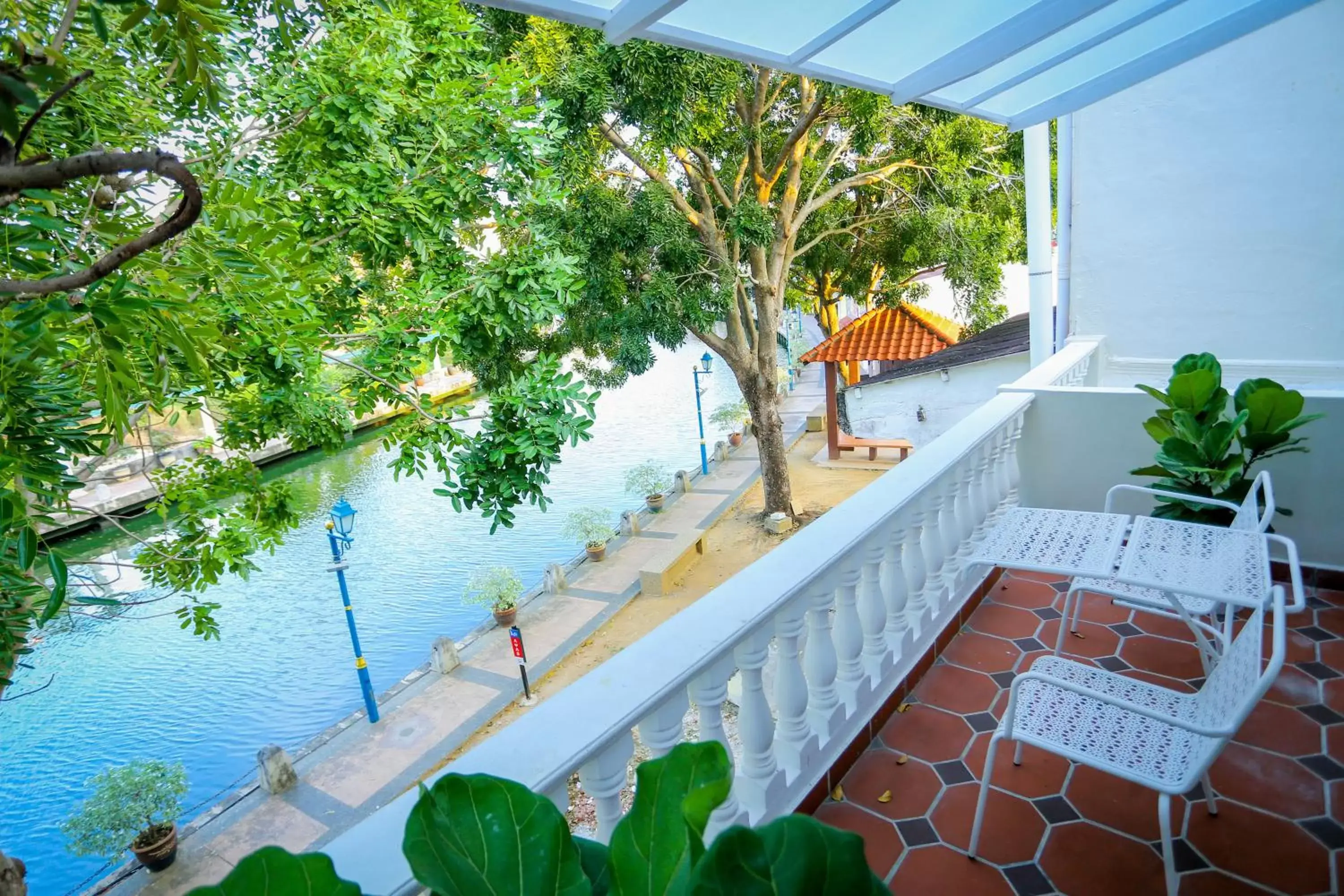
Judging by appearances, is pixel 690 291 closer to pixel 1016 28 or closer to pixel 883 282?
pixel 883 282

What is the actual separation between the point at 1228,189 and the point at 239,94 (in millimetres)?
6051

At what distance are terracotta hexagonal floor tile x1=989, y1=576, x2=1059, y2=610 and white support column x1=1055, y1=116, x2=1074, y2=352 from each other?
300cm

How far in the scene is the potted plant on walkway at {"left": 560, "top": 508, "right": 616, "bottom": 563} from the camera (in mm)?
14031

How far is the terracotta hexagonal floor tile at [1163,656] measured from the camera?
90.2 inches

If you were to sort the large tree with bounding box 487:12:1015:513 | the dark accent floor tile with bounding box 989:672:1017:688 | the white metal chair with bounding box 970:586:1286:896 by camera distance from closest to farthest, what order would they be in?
the white metal chair with bounding box 970:586:1286:896
the dark accent floor tile with bounding box 989:672:1017:688
the large tree with bounding box 487:12:1015:513

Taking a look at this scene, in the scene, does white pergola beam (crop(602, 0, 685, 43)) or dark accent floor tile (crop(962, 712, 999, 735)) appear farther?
dark accent floor tile (crop(962, 712, 999, 735))

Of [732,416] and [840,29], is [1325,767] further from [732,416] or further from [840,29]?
[732,416]

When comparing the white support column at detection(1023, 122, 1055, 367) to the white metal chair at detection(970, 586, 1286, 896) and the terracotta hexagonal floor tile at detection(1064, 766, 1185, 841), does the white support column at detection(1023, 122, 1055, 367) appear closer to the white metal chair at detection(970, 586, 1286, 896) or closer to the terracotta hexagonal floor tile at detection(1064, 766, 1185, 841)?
the terracotta hexagonal floor tile at detection(1064, 766, 1185, 841)

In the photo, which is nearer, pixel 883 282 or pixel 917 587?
pixel 917 587

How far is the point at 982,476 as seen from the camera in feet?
9.18

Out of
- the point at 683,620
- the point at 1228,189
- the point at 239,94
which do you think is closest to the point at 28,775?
the point at 239,94

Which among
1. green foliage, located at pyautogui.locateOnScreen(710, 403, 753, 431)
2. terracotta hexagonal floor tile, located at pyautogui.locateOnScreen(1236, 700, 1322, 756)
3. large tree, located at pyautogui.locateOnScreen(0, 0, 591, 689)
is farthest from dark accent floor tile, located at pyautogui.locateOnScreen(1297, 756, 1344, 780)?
green foliage, located at pyautogui.locateOnScreen(710, 403, 753, 431)

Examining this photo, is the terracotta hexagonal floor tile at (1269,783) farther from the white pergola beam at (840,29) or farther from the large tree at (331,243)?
the large tree at (331,243)

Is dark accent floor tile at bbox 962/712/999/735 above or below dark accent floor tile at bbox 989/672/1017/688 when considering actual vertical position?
below
